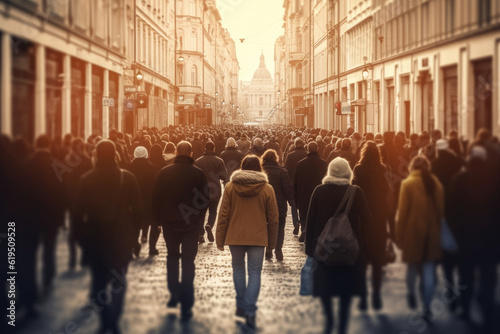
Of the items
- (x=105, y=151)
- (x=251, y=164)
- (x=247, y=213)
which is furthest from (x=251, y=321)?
(x=105, y=151)

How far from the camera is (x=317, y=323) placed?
20.0 ft

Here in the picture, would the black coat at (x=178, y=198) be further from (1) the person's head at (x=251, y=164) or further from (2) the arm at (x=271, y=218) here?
(2) the arm at (x=271, y=218)

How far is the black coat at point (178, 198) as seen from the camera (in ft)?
31.1

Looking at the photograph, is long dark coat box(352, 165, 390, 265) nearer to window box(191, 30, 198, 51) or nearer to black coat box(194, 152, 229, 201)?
black coat box(194, 152, 229, 201)

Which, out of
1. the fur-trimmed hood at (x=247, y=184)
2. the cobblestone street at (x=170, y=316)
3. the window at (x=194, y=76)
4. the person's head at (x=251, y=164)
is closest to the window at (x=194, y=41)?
the window at (x=194, y=76)

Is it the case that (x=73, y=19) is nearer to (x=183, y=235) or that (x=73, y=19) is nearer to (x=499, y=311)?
(x=499, y=311)

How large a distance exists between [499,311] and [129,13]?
168 inches

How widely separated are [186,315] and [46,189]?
326cm

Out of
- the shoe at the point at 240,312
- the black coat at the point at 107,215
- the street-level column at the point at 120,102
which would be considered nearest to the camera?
the black coat at the point at 107,215

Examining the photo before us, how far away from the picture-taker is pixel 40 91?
15.4 feet

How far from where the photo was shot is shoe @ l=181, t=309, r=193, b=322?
7.41 meters

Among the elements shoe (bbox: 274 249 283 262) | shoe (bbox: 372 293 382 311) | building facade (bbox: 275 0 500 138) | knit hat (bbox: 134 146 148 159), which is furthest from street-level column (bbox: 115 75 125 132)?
shoe (bbox: 274 249 283 262)

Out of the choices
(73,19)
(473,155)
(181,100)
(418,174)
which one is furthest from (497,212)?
(181,100)

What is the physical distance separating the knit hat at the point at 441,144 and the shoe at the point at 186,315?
3.39 meters
